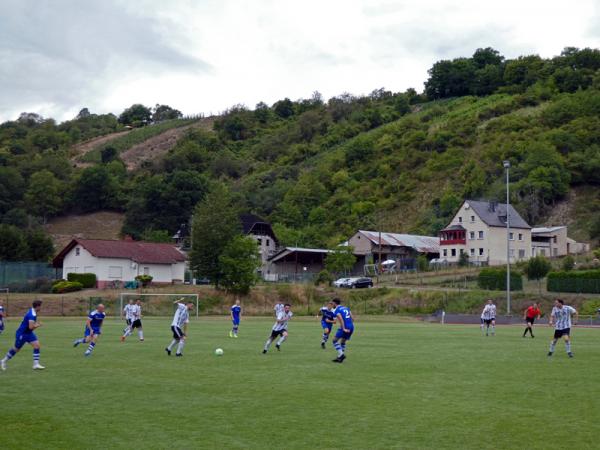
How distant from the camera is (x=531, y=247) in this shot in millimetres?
105875

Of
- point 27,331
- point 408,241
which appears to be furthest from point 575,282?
point 27,331

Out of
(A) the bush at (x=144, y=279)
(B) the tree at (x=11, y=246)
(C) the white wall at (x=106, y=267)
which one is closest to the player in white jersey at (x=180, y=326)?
(A) the bush at (x=144, y=279)

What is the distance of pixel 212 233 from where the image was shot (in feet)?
260

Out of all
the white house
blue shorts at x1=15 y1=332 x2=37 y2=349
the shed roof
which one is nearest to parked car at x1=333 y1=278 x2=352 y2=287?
the white house

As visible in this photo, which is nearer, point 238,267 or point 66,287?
point 238,267

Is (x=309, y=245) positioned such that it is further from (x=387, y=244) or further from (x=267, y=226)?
(x=387, y=244)

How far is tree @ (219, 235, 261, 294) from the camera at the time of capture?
7444 cm

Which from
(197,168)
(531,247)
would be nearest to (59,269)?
(531,247)

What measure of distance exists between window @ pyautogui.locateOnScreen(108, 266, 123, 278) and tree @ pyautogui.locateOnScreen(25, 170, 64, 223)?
268 ft

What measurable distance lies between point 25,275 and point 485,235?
6178cm

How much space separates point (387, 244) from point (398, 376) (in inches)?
3509

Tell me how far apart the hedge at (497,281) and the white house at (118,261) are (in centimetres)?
3579

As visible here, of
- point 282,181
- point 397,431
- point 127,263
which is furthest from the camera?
point 282,181

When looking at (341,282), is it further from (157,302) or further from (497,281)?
(157,302)
